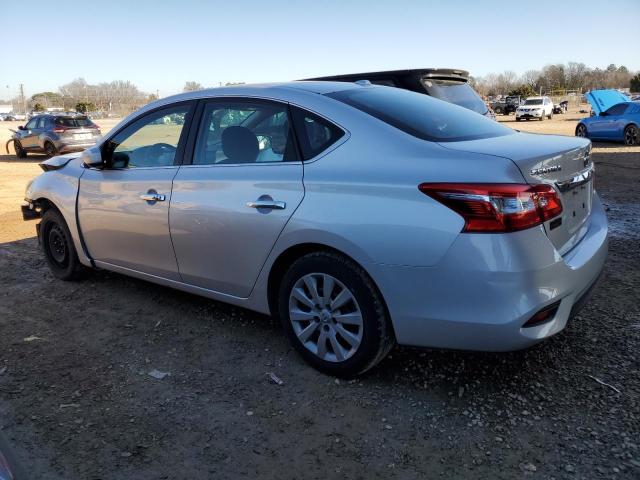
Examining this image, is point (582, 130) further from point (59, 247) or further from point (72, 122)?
point (59, 247)

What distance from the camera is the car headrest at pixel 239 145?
11.3 ft

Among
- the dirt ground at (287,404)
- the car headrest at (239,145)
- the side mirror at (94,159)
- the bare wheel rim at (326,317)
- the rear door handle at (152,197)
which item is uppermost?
the car headrest at (239,145)

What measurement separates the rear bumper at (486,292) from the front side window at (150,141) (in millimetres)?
1982

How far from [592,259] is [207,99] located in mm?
2637

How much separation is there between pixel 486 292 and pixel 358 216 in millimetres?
737

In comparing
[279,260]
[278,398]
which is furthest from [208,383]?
[279,260]

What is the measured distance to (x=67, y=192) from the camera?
4648mm

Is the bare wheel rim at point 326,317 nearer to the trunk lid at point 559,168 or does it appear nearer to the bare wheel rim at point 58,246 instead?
the trunk lid at point 559,168

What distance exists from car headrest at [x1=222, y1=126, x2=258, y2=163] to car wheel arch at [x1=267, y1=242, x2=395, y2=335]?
66 cm

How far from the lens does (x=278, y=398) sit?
3035 mm

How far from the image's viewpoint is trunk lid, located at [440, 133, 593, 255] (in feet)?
8.61

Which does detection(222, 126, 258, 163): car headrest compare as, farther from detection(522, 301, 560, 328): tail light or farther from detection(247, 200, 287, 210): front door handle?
detection(522, 301, 560, 328): tail light

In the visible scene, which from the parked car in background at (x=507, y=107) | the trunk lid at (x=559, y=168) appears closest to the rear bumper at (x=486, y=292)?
the trunk lid at (x=559, y=168)

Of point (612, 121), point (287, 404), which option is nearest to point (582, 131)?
point (612, 121)
